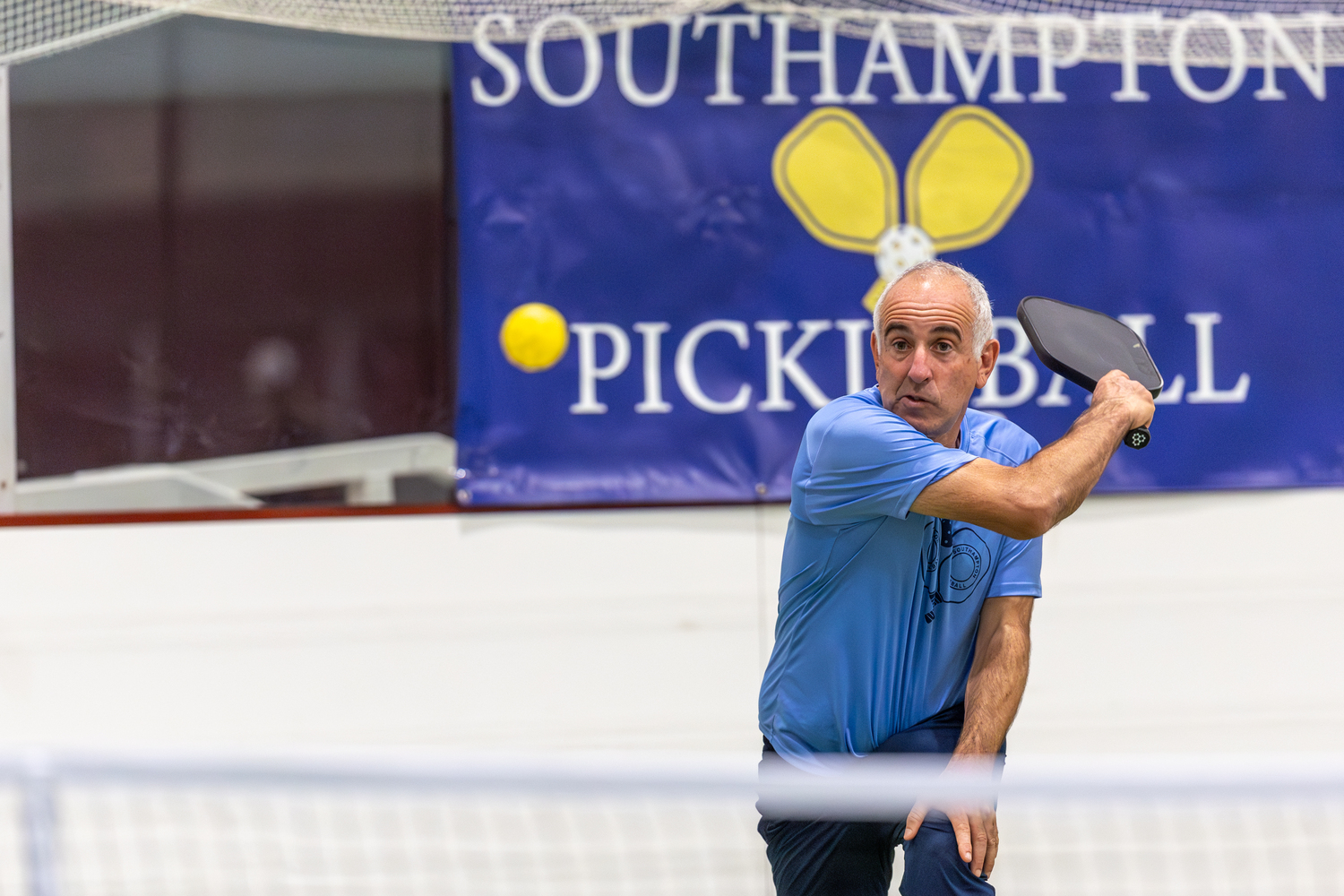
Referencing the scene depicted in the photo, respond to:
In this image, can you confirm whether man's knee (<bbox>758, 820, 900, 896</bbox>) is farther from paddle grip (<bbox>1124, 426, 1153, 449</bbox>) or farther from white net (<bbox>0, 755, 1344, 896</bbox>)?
paddle grip (<bbox>1124, 426, 1153, 449</bbox>)

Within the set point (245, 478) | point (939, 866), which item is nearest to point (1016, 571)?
point (939, 866)

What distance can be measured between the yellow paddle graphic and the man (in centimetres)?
124

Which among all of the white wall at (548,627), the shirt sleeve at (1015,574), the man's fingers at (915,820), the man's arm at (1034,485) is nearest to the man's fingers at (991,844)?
the man's fingers at (915,820)

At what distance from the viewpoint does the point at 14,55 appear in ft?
11.5

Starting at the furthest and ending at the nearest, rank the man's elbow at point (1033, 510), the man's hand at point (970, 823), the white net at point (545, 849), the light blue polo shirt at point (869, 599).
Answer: the white net at point (545, 849)
the light blue polo shirt at point (869, 599)
the man's hand at point (970, 823)
the man's elbow at point (1033, 510)

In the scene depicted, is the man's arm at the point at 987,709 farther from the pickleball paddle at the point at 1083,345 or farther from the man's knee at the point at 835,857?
the pickleball paddle at the point at 1083,345

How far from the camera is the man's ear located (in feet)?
7.63

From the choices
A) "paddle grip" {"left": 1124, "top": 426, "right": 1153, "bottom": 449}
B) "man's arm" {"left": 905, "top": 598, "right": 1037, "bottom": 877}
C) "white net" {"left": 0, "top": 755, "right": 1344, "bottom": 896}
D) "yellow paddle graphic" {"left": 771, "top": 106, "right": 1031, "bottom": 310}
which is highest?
"yellow paddle graphic" {"left": 771, "top": 106, "right": 1031, "bottom": 310}

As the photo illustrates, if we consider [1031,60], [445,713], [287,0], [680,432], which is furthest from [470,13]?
[445,713]

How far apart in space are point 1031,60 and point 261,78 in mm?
2181

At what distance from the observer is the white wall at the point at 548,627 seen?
3537 mm

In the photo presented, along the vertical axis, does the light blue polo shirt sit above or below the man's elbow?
below

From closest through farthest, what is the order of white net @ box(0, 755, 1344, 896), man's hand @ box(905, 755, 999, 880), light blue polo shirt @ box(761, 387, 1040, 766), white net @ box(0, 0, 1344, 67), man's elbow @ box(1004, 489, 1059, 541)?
man's elbow @ box(1004, 489, 1059, 541) → man's hand @ box(905, 755, 999, 880) → light blue polo shirt @ box(761, 387, 1040, 766) → white net @ box(0, 755, 1344, 896) → white net @ box(0, 0, 1344, 67)

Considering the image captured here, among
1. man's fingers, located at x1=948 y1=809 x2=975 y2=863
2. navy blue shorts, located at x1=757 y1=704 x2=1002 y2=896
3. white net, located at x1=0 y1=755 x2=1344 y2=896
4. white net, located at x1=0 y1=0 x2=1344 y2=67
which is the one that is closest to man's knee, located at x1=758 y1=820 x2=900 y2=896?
navy blue shorts, located at x1=757 y1=704 x2=1002 y2=896
